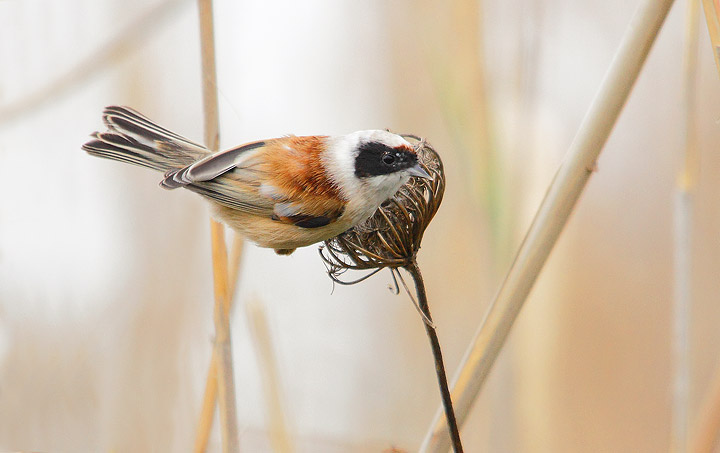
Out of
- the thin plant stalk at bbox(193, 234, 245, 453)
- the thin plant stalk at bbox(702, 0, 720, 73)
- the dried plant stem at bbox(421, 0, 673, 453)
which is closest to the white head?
the dried plant stem at bbox(421, 0, 673, 453)

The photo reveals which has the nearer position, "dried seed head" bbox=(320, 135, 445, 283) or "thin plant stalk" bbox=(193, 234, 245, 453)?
"dried seed head" bbox=(320, 135, 445, 283)

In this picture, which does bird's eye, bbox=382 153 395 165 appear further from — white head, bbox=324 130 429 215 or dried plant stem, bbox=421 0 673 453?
dried plant stem, bbox=421 0 673 453

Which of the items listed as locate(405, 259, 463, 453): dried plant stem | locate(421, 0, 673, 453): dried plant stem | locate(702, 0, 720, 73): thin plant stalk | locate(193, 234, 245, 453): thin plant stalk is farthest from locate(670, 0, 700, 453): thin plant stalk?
locate(193, 234, 245, 453): thin plant stalk

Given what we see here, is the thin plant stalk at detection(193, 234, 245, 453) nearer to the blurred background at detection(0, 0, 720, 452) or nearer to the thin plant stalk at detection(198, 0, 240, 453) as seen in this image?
the thin plant stalk at detection(198, 0, 240, 453)

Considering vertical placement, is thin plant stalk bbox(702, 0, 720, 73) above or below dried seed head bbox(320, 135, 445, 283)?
above

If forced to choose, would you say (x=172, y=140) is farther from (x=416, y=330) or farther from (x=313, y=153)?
(x=416, y=330)

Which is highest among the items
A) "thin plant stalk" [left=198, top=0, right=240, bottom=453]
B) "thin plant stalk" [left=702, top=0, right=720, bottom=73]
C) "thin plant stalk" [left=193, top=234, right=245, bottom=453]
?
"thin plant stalk" [left=702, top=0, right=720, bottom=73]

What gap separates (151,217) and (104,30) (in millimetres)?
735

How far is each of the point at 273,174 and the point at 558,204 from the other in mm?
823

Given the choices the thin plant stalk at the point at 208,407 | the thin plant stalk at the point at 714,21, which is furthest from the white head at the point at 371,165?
the thin plant stalk at the point at 714,21

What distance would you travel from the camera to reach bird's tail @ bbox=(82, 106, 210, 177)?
176 centimetres

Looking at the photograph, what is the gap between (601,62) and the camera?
2.49 meters

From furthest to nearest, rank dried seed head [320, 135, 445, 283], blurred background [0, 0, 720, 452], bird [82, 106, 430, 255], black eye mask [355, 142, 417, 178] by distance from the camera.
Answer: blurred background [0, 0, 720, 452] → bird [82, 106, 430, 255] → black eye mask [355, 142, 417, 178] → dried seed head [320, 135, 445, 283]

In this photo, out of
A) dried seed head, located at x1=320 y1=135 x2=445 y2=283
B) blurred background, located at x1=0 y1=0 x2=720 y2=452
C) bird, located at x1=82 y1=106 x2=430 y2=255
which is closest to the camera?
dried seed head, located at x1=320 y1=135 x2=445 y2=283
